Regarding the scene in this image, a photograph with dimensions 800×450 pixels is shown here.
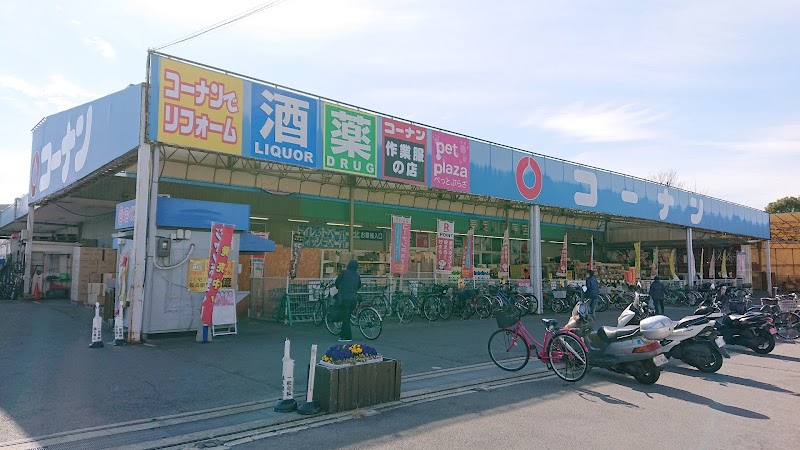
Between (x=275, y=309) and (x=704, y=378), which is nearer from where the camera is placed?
(x=704, y=378)

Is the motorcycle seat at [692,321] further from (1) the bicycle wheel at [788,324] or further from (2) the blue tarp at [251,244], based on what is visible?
(2) the blue tarp at [251,244]

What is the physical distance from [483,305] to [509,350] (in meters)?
9.22

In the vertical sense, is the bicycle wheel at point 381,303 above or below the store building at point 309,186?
below

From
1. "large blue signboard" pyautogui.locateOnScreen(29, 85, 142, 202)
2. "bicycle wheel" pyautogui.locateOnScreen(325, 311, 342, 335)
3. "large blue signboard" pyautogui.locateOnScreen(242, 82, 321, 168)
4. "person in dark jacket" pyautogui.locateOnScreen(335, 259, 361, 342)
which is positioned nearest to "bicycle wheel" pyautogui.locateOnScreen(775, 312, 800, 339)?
"person in dark jacket" pyautogui.locateOnScreen(335, 259, 361, 342)

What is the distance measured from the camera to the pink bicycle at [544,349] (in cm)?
791

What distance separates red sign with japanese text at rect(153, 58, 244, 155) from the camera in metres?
11.0

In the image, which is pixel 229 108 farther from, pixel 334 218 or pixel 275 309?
pixel 334 218

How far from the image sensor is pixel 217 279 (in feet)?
38.0

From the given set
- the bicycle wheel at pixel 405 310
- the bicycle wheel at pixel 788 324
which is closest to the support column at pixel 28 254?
the bicycle wheel at pixel 405 310

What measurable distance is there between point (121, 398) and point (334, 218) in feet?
53.3

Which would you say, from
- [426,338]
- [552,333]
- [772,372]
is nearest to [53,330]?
[426,338]

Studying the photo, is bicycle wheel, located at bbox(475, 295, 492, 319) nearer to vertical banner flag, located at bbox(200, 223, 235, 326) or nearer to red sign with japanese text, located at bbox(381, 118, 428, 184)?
red sign with japanese text, located at bbox(381, 118, 428, 184)

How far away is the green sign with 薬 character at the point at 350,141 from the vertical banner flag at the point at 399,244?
10.2ft

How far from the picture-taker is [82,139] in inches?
600
